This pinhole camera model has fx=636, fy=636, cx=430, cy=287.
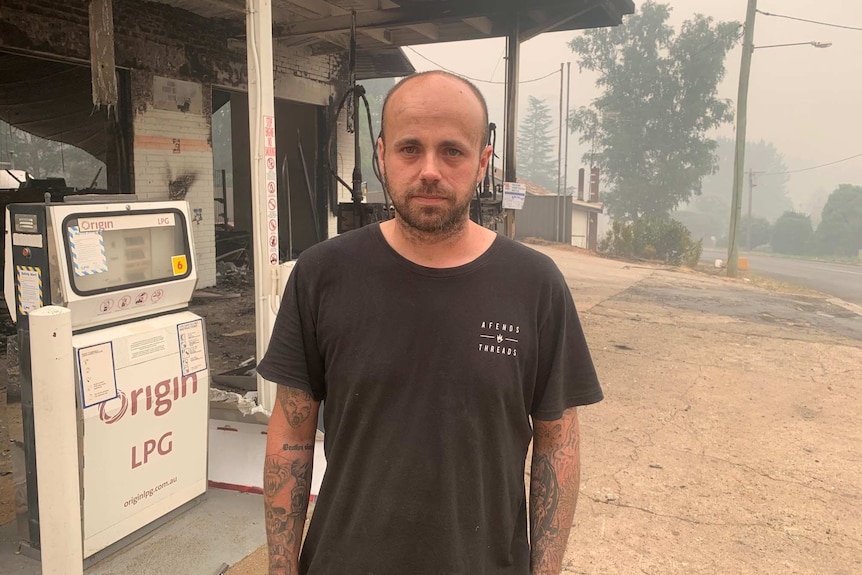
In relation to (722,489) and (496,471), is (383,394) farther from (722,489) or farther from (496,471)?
(722,489)

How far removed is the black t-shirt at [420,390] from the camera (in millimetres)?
1404

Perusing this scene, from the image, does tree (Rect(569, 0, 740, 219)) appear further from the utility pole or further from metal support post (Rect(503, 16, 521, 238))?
metal support post (Rect(503, 16, 521, 238))

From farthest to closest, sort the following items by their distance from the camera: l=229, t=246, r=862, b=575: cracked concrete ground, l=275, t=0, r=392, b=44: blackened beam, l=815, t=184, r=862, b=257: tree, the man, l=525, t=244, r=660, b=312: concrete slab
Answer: l=815, t=184, r=862, b=257: tree
l=525, t=244, r=660, b=312: concrete slab
l=275, t=0, r=392, b=44: blackened beam
l=229, t=246, r=862, b=575: cracked concrete ground
the man

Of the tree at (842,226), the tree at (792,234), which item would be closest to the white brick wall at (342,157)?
the tree at (842,226)

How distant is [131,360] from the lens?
2.93 m

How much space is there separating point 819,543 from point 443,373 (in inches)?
135

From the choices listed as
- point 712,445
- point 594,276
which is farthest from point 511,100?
point 594,276

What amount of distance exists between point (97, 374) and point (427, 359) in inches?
78.1

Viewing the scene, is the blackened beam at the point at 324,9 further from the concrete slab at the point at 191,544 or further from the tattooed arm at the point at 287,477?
the tattooed arm at the point at 287,477

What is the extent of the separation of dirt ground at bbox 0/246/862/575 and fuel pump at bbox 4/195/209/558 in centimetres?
65

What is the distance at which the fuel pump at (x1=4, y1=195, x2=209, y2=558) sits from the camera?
269cm

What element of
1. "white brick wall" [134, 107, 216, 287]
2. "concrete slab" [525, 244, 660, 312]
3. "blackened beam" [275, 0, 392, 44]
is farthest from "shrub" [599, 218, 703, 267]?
"white brick wall" [134, 107, 216, 287]

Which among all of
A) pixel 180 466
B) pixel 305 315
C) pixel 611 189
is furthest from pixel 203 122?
pixel 611 189

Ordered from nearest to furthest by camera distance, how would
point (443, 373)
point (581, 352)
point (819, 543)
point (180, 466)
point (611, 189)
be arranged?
point (443, 373) < point (581, 352) < point (180, 466) < point (819, 543) < point (611, 189)
